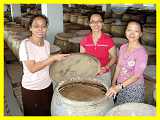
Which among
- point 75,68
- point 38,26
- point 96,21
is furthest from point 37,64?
point 96,21

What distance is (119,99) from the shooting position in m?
2.54

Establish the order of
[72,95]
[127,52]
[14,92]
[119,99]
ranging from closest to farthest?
[72,95] → [127,52] → [119,99] → [14,92]

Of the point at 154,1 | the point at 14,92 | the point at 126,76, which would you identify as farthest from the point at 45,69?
the point at 14,92

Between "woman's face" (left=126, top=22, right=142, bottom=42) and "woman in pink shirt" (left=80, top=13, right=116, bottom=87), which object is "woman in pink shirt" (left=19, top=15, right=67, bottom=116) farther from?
"woman's face" (left=126, top=22, right=142, bottom=42)

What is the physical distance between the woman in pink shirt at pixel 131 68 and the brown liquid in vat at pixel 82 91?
135 mm

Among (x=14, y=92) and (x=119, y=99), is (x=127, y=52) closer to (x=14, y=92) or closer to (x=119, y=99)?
(x=119, y=99)

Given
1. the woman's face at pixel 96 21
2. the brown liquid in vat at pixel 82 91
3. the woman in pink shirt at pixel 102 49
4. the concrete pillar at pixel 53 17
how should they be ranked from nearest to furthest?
the brown liquid in vat at pixel 82 91 → the woman's face at pixel 96 21 → the woman in pink shirt at pixel 102 49 → the concrete pillar at pixel 53 17

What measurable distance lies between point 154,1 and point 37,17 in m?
A: 1.25

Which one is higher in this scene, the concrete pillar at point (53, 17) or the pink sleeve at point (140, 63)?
the concrete pillar at point (53, 17)

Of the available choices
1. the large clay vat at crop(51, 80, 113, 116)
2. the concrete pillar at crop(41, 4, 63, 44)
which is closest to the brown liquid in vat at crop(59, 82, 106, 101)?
the large clay vat at crop(51, 80, 113, 116)

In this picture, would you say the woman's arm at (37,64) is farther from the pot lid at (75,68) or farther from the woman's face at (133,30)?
the woman's face at (133,30)

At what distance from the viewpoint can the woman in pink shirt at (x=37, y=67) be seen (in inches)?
85.4

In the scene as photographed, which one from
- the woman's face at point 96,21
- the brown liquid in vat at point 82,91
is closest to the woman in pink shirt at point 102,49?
the woman's face at point 96,21

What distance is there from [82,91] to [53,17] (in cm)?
417
